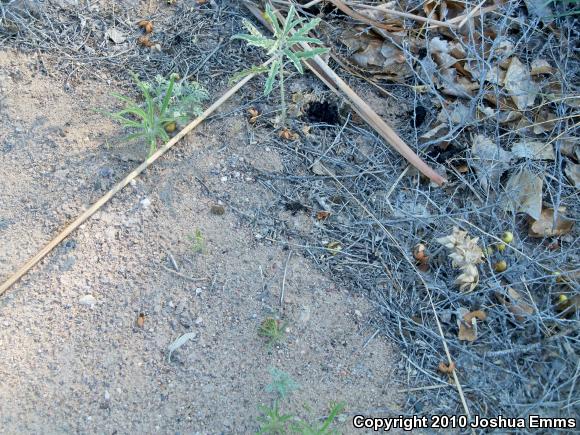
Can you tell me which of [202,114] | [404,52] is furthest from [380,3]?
[202,114]

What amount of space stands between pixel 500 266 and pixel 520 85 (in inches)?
31.7

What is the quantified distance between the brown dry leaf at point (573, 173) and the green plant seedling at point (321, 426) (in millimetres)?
1239

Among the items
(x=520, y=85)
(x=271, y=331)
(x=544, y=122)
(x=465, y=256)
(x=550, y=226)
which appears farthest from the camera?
(x=520, y=85)

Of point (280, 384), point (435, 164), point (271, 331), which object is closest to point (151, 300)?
point (271, 331)

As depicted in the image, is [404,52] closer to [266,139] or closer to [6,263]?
[266,139]

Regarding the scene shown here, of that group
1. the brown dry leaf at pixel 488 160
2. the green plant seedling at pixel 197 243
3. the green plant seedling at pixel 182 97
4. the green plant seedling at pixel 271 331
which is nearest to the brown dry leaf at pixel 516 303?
the brown dry leaf at pixel 488 160

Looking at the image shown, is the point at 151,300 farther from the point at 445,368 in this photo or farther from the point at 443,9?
the point at 443,9

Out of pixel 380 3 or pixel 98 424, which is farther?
pixel 380 3

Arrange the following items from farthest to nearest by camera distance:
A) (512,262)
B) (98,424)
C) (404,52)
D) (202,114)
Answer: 1. (404,52)
2. (202,114)
3. (512,262)
4. (98,424)

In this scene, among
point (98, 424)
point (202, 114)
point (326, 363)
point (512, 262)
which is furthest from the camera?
point (202, 114)

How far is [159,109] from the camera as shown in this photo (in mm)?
2156

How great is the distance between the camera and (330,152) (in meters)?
2.18

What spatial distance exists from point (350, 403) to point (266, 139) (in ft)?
3.32

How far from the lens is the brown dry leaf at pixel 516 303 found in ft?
6.32
